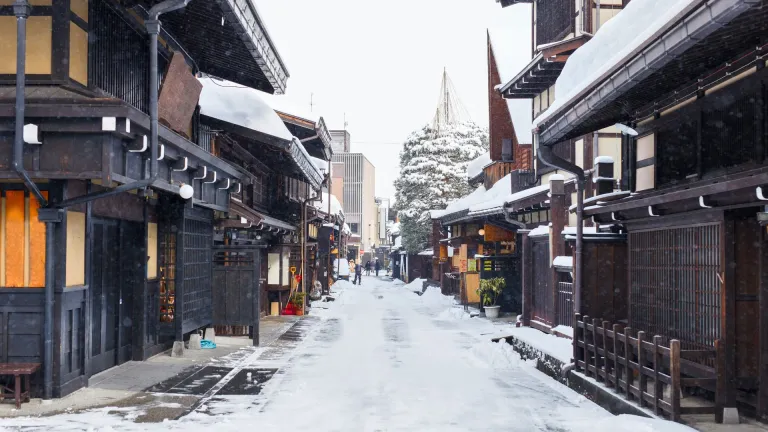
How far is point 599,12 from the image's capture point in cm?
1948

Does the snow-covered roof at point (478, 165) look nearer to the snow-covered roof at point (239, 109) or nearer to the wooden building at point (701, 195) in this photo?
the snow-covered roof at point (239, 109)

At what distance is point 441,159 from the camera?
5091 centimetres

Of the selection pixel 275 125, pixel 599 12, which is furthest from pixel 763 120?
pixel 275 125

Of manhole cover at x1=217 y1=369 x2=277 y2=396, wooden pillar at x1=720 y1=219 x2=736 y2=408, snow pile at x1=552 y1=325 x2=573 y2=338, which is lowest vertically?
manhole cover at x1=217 y1=369 x2=277 y2=396

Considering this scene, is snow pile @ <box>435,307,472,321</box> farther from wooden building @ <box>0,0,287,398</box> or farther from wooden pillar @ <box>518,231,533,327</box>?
wooden building @ <box>0,0,287,398</box>

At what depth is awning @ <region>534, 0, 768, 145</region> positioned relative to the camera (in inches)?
282

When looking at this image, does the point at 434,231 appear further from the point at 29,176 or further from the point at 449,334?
the point at 29,176

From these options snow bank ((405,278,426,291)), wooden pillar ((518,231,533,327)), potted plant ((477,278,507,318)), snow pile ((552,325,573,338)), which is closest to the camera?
snow pile ((552,325,573,338))

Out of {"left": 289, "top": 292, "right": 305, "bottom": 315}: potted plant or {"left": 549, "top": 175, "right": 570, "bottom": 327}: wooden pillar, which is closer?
{"left": 549, "top": 175, "right": 570, "bottom": 327}: wooden pillar

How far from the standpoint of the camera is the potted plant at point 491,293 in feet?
87.5

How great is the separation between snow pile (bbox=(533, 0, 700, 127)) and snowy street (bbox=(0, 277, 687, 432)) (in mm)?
4148

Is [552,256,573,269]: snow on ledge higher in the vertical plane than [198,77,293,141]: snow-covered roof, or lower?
lower

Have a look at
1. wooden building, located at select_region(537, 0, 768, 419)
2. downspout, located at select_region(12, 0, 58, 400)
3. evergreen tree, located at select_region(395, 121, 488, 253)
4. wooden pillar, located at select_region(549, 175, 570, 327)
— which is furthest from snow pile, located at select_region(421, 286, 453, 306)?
downspout, located at select_region(12, 0, 58, 400)

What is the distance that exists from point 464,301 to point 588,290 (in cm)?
1741
